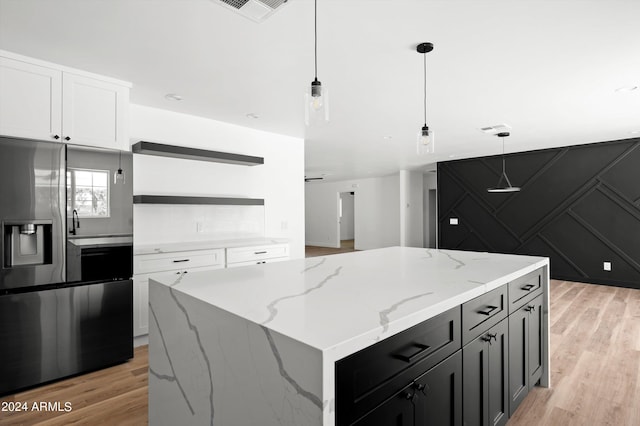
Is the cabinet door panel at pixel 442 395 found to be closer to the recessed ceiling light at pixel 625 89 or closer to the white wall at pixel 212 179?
the white wall at pixel 212 179

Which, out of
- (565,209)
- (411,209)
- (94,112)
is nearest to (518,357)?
(94,112)

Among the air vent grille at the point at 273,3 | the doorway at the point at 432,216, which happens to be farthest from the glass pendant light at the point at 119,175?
the doorway at the point at 432,216

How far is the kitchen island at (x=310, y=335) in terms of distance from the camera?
3.01 feet

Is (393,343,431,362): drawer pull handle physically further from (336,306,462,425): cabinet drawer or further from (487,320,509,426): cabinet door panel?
(487,320,509,426): cabinet door panel

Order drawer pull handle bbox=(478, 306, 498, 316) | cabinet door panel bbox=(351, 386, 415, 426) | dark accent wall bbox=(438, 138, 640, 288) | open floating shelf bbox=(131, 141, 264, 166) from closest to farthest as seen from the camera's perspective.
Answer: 1. cabinet door panel bbox=(351, 386, 415, 426)
2. drawer pull handle bbox=(478, 306, 498, 316)
3. open floating shelf bbox=(131, 141, 264, 166)
4. dark accent wall bbox=(438, 138, 640, 288)

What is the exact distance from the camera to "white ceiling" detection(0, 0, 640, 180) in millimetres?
2076

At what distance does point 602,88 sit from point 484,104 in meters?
1.04

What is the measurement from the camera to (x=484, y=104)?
383 centimetres

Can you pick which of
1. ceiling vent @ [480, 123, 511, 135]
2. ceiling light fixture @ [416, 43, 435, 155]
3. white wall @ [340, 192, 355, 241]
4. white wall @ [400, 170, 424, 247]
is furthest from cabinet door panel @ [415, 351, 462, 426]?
white wall @ [340, 192, 355, 241]

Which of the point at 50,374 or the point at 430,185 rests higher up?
the point at 430,185

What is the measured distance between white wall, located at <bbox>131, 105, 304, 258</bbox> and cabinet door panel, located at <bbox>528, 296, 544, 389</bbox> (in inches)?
A: 135

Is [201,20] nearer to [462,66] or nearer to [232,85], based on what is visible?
[232,85]

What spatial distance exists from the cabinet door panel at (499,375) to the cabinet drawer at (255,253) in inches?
109

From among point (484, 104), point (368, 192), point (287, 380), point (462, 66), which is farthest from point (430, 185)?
point (287, 380)
